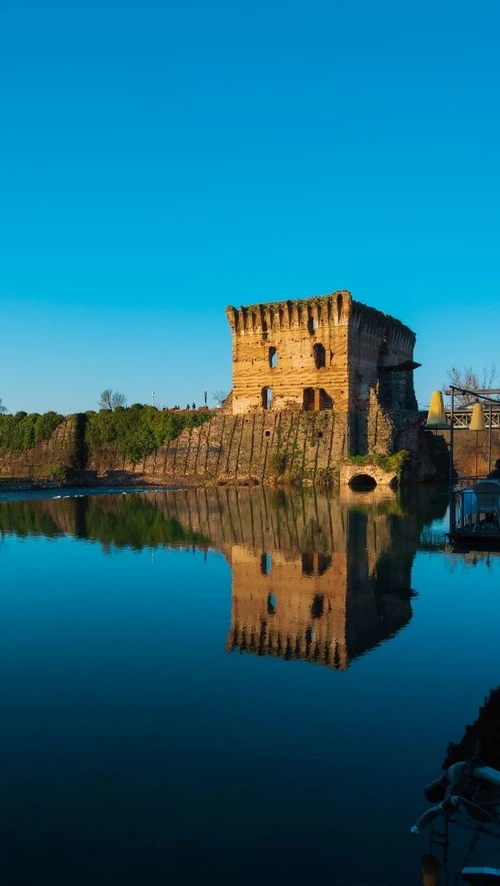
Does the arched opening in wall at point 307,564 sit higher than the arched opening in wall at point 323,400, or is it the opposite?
the arched opening in wall at point 323,400

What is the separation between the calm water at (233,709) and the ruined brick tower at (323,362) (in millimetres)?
24524

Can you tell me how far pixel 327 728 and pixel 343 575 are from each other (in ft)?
22.3

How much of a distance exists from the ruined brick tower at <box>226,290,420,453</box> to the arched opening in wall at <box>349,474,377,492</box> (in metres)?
1.86

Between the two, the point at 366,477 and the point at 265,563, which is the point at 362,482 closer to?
the point at 366,477

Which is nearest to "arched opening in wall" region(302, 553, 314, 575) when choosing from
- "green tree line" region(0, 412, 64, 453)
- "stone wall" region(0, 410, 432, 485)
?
"stone wall" region(0, 410, 432, 485)

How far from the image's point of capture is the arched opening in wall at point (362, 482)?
117 feet

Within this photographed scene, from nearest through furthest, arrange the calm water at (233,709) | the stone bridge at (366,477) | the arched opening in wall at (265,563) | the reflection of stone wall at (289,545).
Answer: the calm water at (233,709) < the reflection of stone wall at (289,545) < the arched opening in wall at (265,563) < the stone bridge at (366,477)

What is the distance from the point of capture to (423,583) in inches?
480

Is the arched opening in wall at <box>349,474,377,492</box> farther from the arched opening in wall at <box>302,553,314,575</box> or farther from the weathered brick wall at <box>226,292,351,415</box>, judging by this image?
the arched opening in wall at <box>302,553,314,575</box>

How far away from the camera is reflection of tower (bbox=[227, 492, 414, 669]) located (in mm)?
8734

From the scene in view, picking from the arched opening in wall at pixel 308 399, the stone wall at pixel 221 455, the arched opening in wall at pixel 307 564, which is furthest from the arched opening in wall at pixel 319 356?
the arched opening in wall at pixel 307 564

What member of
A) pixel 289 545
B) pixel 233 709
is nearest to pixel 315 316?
pixel 289 545

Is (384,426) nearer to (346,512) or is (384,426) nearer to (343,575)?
(346,512)

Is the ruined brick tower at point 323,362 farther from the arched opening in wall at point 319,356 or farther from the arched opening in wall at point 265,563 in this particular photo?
the arched opening in wall at point 265,563
